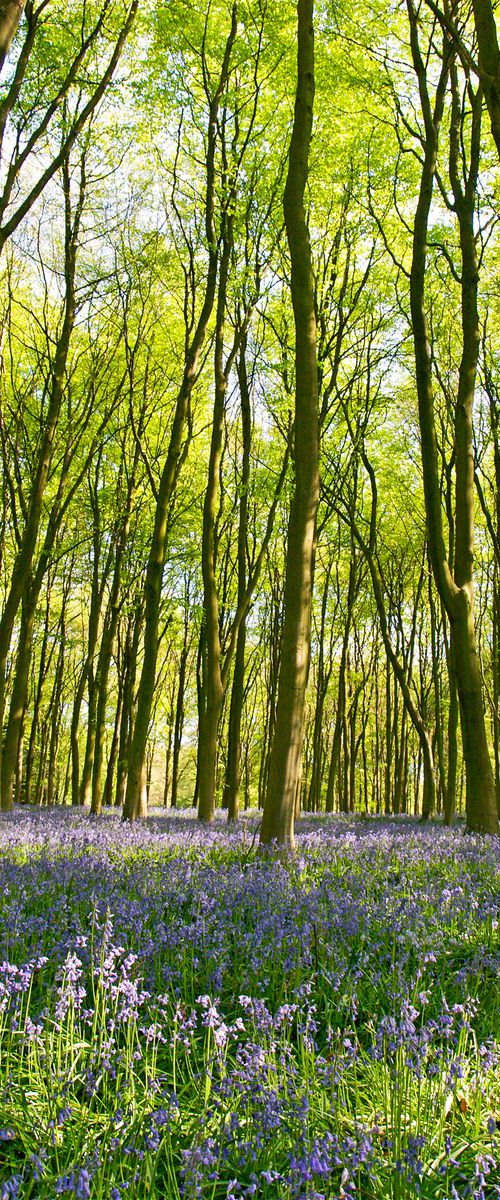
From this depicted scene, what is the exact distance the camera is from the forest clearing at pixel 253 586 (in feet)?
8.24

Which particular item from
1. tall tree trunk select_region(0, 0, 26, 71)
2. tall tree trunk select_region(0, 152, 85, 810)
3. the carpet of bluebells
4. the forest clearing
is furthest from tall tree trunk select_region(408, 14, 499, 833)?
Answer: tall tree trunk select_region(0, 0, 26, 71)

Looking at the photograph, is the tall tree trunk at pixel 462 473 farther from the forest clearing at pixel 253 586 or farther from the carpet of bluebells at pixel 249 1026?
the carpet of bluebells at pixel 249 1026

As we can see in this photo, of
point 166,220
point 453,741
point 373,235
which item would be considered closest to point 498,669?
point 453,741

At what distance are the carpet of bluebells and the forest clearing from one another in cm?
3

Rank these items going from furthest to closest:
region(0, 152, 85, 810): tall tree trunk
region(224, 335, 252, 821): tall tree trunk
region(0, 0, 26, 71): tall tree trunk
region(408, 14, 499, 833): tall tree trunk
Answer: region(224, 335, 252, 821): tall tree trunk
region(0, 152, 85, 810): tall tree trunk
region(408, 14, 499, 833): tall tree trunk
region(0, 0, 26, 71): tall tree trunk

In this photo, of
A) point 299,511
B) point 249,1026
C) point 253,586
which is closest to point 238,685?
point 253,586

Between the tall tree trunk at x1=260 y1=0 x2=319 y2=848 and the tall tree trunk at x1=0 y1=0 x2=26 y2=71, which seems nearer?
the tall tree trunk at x1=0 y1=0 x2=26 y2=71

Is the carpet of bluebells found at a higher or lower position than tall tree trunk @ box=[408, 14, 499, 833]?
lower

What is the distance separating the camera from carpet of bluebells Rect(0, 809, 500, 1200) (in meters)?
2.20

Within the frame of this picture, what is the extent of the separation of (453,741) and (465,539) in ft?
18.8

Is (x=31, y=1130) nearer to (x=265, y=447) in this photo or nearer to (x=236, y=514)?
(x=236, y=514)

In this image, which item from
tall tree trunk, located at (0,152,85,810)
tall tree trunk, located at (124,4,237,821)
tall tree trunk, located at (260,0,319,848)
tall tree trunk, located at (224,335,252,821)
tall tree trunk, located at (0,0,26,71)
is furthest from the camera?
tall tree trunk, located at (224,335,252,821)

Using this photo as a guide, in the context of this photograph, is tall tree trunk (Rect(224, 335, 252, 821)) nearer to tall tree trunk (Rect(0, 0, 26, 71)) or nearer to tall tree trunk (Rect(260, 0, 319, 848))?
tall tree trunk (Rect(260, 0, 319, 848))

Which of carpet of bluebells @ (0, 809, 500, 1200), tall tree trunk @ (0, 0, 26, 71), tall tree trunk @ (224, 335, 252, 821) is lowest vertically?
carpet of bluebells @ (0, 809, 500, 1200)
